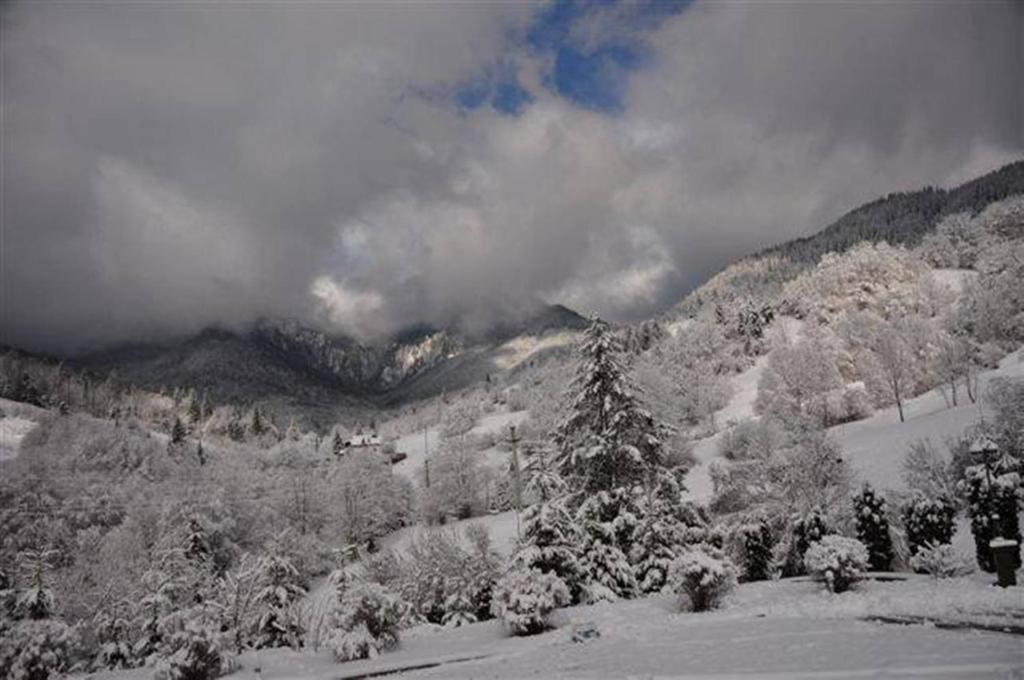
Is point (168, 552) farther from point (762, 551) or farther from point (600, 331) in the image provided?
point (762, 551)

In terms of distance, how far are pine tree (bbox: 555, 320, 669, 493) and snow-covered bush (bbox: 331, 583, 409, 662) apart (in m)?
12.2

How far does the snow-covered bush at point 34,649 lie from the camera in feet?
63.6

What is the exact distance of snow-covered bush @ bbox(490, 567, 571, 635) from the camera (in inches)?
816

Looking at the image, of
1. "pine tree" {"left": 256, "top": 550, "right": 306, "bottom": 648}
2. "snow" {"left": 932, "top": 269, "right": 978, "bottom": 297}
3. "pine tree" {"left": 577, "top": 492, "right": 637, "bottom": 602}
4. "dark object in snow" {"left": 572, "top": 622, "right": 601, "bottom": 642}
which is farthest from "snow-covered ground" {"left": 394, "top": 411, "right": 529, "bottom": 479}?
"dark object in snow" {"left": 572, "top": 622, "right": 601, "bottom": 642}

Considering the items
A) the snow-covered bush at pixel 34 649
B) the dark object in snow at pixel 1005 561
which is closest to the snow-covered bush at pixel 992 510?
the dark object in snow at pixel 1005 561

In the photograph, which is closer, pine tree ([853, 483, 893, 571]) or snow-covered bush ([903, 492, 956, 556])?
snow-covered bush ([903, 492, 956, 556])

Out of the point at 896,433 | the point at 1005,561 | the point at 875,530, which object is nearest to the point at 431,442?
the point at 896,433

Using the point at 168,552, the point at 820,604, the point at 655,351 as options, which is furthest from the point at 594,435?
the point at 655,351

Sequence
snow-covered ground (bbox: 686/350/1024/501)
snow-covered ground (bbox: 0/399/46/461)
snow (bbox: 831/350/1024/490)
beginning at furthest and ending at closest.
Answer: snow-covered ground (bbox: 0/399/46/461)
snow-covered ground (bbox: 686/350/1024/501)
snow (bbox: 831/350/1024/490)

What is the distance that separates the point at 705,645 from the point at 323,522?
86627 mm

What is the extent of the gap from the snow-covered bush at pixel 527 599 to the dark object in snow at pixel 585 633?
1392 mm

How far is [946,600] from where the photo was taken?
1642 cm

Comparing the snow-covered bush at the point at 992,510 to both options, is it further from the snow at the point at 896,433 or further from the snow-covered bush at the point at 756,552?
the snow at the point at 896,433

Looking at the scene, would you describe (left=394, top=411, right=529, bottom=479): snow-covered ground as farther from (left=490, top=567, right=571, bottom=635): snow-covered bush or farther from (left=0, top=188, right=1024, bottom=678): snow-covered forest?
(left=490, top=567, right=571, bottom=635): snow-covered bush
